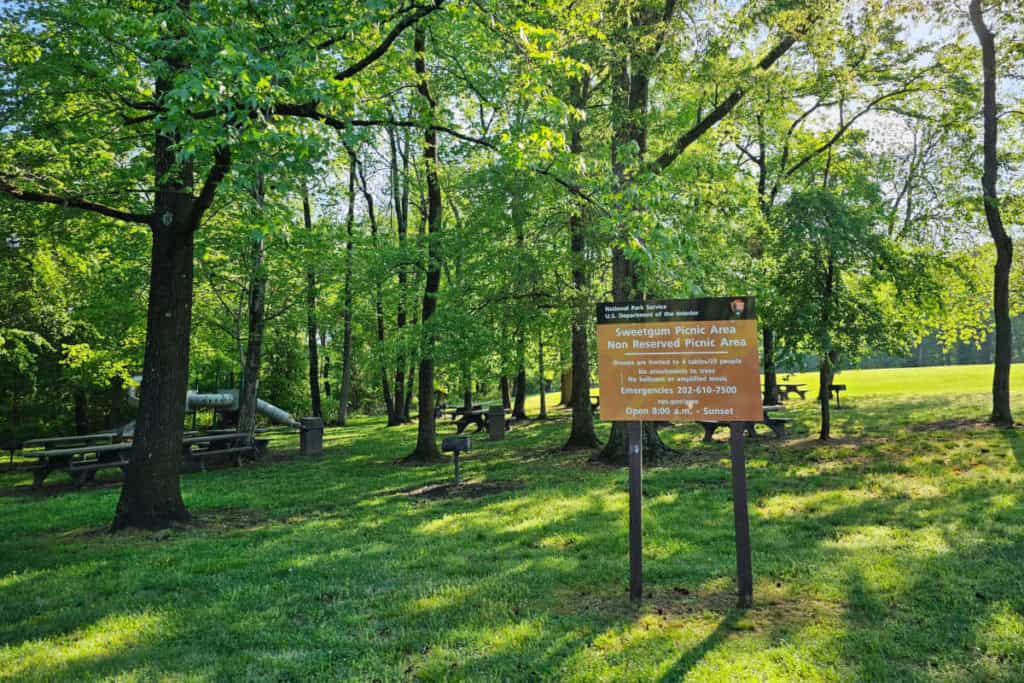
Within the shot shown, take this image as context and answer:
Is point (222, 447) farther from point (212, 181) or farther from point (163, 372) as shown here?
point (212, 181)

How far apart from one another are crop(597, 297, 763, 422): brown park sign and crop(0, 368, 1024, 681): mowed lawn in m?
1.51

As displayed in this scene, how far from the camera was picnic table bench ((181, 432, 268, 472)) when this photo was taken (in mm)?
13867

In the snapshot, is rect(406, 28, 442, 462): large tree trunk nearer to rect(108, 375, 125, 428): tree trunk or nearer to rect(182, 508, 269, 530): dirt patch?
rect(182, 508, 269, 530): dirt patch

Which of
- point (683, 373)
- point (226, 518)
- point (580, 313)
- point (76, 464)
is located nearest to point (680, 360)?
point (683, 373)

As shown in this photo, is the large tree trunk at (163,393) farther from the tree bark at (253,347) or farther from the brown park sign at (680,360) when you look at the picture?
the tree bark at (253,347)

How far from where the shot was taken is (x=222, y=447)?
16188 mm

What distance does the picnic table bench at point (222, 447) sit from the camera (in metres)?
13.9

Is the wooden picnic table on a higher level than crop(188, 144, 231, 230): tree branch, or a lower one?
lower

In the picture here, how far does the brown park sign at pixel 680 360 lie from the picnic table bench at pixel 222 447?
11.5 metres

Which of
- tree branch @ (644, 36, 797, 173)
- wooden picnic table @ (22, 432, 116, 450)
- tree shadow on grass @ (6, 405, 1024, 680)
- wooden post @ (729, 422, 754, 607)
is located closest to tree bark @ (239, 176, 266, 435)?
wooden picnic table @ (22, 432, 116, 450)

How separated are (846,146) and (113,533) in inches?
960

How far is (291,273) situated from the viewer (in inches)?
664

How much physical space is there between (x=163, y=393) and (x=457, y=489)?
4531 millimetres

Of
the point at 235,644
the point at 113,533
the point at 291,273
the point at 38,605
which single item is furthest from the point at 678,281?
the point at 291,273
